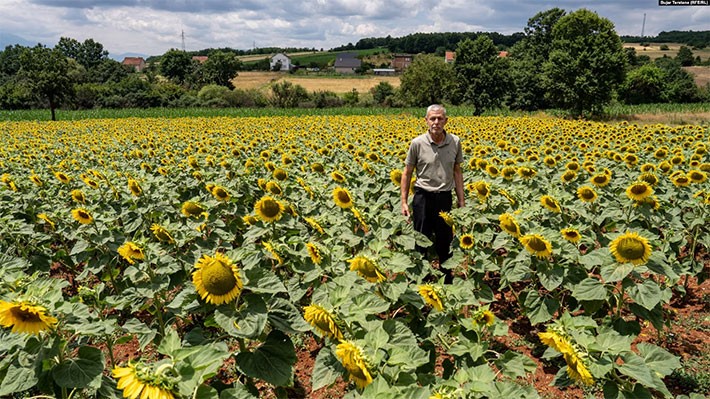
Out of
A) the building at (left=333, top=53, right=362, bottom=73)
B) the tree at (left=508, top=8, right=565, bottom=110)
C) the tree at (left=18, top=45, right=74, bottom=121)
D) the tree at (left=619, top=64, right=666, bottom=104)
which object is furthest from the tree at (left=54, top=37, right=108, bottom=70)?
the tree at (left=619, top=64, right=666, bottom=104)

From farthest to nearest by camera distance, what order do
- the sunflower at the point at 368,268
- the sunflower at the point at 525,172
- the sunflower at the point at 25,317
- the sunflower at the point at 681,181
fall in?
the sunflower at the point at 525,172
the sunflower at the point at 681,181
the sunflower at the point at 368,268
the sunflower at the point at 25,317

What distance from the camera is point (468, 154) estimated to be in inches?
412

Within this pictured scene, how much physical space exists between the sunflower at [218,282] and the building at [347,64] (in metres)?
122

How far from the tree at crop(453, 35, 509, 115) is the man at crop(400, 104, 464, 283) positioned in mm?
35500

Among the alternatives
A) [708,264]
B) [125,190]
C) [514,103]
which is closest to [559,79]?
[514,103]

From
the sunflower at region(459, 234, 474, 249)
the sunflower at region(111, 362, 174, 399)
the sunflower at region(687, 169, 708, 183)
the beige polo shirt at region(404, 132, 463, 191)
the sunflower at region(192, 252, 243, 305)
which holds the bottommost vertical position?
the sunflower at region(459, 234, 474, 249)

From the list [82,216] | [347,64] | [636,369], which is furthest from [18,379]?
[347,64]

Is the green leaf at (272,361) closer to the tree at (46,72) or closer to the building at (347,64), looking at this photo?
the tree at (46,72)

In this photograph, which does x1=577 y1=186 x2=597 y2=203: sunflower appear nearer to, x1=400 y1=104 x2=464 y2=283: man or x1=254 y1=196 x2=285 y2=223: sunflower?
x1=400 y1=104 x2=464 y2=283: man

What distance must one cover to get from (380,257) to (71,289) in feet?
15.8

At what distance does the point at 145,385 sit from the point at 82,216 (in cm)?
387

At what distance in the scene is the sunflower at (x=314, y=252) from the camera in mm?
3154

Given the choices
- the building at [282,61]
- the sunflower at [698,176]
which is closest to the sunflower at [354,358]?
the sunflower at [698,176]

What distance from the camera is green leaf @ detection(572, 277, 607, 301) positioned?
9.79 ft
